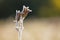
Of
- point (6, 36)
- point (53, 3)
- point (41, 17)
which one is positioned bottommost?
point (6, 36)

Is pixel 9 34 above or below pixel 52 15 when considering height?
below

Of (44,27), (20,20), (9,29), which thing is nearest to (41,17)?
(44,27)

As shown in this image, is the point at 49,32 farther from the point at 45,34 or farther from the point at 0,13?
the point at 0,13

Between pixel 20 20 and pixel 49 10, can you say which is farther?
pixel 49 10

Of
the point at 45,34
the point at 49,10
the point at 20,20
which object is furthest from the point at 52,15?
the point at 20,20
